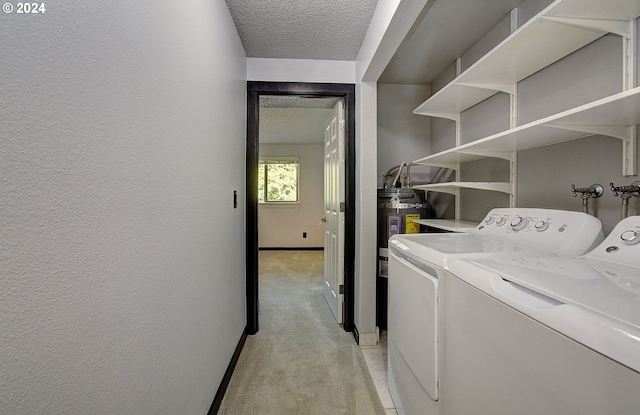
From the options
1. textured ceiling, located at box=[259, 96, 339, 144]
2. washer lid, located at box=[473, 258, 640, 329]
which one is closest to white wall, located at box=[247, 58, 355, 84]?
textured ceiling, located at box=[259, 96, 339, 144]

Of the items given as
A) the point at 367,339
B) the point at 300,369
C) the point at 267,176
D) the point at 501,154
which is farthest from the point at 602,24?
the point at 267,176

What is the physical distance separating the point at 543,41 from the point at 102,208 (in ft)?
5.54

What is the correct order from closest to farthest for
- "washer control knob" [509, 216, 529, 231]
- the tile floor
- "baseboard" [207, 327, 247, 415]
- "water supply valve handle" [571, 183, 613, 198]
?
"water supply valve handle" [571, 183, 613, 198] < "washer control knob" [509, 216, 529, 231] < "baseboard" [207, 327, 247, 415] < the tile floor

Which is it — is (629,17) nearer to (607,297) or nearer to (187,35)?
(607,297)

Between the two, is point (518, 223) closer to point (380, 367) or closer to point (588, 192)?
point (588, 192)

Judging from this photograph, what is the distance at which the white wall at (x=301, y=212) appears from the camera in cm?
623

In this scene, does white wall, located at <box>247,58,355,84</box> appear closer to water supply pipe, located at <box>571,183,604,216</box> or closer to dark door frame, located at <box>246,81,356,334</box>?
dark door frame, located at <box>246,81,356,334</box>

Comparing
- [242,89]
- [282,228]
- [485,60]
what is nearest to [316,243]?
[282,228]

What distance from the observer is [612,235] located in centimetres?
99

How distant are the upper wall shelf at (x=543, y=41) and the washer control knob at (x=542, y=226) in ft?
2.43

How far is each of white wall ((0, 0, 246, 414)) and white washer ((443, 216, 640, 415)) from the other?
94 cm

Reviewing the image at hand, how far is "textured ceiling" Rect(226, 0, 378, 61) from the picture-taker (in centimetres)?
170

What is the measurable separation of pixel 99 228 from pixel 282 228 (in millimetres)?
5676

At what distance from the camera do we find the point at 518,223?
1.38 m
